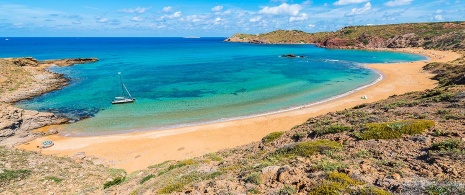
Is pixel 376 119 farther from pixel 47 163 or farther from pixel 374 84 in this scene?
pixel 374 84

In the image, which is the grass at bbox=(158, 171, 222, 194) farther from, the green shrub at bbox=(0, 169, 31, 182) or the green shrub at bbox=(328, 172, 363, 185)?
the green shrub at bbox=(0, 169, 31, 182)

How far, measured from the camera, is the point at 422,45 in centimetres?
12425

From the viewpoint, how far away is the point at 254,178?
10258 millimetres

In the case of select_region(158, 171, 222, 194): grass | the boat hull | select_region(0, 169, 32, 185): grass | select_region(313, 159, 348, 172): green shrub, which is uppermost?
select_region(313, 159, 348, 172): green shrub

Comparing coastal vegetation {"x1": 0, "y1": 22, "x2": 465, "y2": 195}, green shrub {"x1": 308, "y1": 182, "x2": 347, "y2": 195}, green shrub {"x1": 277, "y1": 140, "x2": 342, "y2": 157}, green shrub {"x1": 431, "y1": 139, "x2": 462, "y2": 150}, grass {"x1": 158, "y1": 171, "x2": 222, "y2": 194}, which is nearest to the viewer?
green shrub {"x1": 308, "y1": 182, "x2": 347, "y2": 195}

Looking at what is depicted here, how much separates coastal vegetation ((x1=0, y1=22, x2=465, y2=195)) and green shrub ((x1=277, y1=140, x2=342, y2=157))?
0.04m

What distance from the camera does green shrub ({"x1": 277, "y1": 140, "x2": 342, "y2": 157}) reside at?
1232 cm

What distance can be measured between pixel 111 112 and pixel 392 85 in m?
48.7

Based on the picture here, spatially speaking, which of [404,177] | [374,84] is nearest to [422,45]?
[374,84]

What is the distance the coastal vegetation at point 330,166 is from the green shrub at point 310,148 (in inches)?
1.7

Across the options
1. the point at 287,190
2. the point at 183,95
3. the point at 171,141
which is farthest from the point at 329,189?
the point at 183,95

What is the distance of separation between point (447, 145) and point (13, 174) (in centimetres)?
2253

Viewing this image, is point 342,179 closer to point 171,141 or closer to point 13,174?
point 13,174

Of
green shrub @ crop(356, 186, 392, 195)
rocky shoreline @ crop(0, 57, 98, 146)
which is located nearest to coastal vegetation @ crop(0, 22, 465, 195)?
green shrub @ crop(356, 186, 392, 195)
